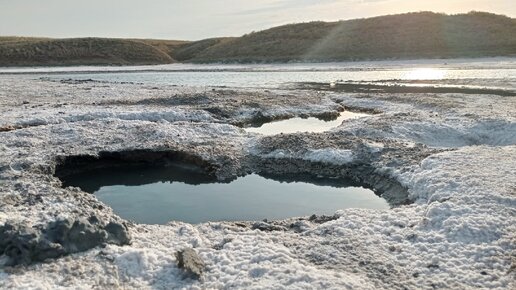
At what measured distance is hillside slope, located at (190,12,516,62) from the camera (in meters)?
95.5

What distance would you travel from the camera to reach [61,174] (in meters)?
A: 20.3

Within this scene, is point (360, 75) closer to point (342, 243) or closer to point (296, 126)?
point (296, 126)

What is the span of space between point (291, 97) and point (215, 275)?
3060 centimetres

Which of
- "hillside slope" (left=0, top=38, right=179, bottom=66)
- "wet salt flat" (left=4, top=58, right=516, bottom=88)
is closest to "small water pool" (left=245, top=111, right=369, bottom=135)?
"wet salt flat" (left=4, top=58, right=516, bottom=88)

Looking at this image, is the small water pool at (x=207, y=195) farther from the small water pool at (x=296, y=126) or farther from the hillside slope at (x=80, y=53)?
the hillside slope at (x=80, y=53)

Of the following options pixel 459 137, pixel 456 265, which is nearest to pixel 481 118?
pixel 459 137

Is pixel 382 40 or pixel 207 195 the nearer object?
pixel 207 195

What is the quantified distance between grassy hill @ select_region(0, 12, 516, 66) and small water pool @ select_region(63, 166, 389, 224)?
80518 millimetres

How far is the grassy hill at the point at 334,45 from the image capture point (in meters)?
96.7

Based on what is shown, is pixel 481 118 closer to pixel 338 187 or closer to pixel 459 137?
pixel 459 137

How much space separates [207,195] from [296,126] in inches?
529

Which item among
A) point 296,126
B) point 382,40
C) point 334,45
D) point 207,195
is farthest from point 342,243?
point 334,45

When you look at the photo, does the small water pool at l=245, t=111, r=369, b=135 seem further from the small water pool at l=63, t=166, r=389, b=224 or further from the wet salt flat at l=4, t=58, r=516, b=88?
the wet salt flat at l=4, t=58, r=516, b=88

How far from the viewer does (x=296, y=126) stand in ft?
99.9
